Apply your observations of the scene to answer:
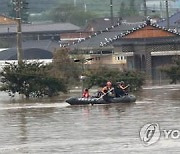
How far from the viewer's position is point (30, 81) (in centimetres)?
4900

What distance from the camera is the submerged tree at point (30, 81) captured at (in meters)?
48.8

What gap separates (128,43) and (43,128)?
41863mm

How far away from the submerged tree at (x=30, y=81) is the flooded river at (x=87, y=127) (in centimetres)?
380

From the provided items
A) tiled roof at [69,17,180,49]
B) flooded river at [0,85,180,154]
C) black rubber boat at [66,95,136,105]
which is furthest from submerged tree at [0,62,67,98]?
tiled roof at [69,17,180,49]

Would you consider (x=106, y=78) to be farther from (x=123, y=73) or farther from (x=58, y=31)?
(x=58, y=31)

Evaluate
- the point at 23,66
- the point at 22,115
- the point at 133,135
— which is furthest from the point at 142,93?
the point at 133,135

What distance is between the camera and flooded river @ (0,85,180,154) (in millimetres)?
24062

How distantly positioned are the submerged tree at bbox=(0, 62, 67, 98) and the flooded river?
3802 mm

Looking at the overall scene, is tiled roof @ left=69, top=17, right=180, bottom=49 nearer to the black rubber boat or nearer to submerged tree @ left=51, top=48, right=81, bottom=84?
submerged tree @ left=51, top=48, right=81, bottom=84

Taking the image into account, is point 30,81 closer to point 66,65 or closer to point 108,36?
point 66,65

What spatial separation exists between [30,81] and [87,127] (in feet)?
64.3

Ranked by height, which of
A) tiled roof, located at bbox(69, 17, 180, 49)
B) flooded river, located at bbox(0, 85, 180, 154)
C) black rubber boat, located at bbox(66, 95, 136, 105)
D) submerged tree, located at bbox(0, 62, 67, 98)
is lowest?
flooded river, located at bbox(0, 85, 180, 154)

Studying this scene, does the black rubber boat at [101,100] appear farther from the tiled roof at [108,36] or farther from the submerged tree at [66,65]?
the tiled roof at [108,36]

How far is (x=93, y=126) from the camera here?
2998cm
